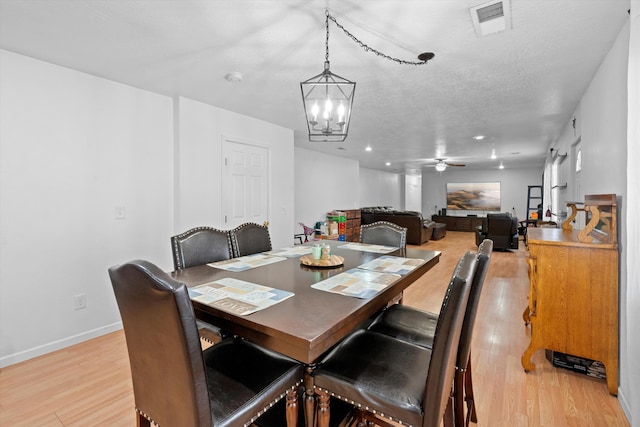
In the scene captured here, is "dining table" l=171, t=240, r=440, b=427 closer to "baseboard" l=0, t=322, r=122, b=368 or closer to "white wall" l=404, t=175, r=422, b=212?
"baseboard" l=0, t=322, r=122, b=368

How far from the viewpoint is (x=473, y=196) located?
1194 centimetres

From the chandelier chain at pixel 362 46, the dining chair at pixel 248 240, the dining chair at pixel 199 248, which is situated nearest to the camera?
the chandelier chain at pixel 362 46

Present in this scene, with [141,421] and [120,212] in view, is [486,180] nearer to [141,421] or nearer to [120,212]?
[120,212]

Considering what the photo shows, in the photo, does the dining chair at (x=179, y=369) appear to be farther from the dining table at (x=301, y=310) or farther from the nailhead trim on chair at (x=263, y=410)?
the dining table at (x=301, y=310)

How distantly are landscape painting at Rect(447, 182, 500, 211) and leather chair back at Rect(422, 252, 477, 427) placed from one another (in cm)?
1219

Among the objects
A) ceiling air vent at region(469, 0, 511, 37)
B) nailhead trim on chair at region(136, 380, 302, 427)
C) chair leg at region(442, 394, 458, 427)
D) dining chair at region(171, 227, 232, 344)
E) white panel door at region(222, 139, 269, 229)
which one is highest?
ceiling air vent at region(469, 0, 511, 37)

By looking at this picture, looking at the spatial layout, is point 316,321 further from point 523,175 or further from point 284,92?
point 523,175

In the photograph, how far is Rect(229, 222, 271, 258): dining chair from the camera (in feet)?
8.07

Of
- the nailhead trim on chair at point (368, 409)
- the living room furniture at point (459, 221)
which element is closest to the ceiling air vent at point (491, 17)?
the nailhead trim on chair at point (368, 409)

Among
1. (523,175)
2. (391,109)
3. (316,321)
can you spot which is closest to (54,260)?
(316,321)

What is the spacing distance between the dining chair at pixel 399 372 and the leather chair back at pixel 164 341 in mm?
503

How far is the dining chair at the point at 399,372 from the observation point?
1.03m

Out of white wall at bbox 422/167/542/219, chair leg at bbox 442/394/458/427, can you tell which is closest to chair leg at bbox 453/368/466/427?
chair leg at bbox 442/394/458/427

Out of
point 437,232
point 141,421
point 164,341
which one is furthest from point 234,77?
point 437,232
